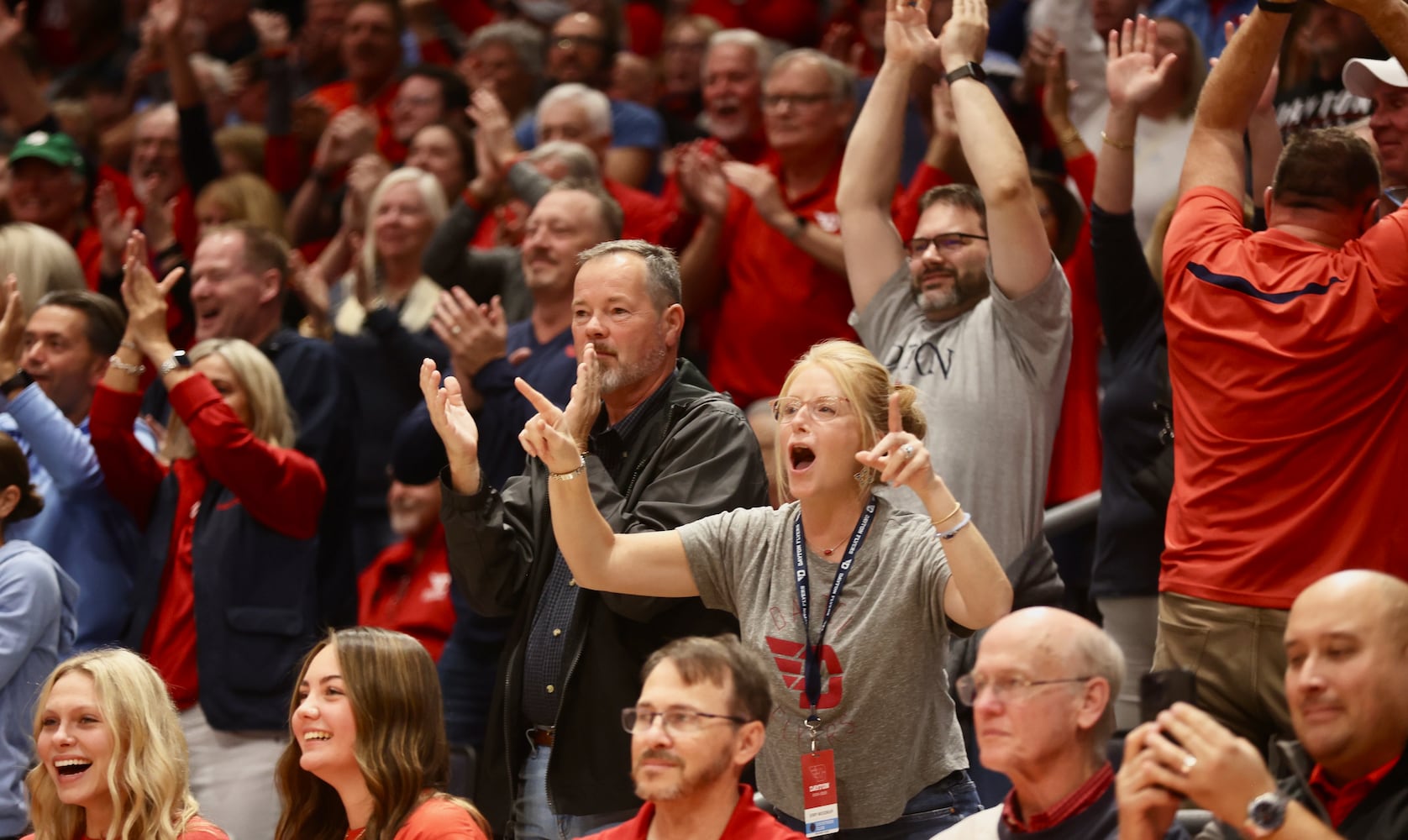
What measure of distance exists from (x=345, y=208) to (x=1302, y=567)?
4614mm

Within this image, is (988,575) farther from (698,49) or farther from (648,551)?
(698,49)

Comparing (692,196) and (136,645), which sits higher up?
(692,196)

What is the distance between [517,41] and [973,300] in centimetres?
389

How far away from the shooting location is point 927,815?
10.8ft

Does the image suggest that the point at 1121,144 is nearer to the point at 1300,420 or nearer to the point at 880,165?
the point at 880,165

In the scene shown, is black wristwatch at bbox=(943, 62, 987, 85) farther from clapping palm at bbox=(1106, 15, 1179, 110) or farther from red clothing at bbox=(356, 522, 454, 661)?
red clothing at bbox=(356, 522, 454, 661)

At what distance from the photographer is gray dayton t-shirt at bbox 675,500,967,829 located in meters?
3.28

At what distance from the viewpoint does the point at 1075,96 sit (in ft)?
22.6

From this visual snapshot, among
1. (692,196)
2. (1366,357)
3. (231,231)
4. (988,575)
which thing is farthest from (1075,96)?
(988,575)

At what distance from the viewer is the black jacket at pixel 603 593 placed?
3.72 meters

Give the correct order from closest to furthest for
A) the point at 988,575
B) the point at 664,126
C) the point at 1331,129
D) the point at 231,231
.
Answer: the point at 988,575
the point at 1331,129
the point at 231,231
the point at 664,126

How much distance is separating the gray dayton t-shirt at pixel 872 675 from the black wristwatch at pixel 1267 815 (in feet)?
2.79

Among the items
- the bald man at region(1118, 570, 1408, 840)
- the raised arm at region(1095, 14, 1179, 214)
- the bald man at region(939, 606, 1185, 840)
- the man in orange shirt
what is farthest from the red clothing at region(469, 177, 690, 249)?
the bald man at region(1118, 570, 1408, 840)

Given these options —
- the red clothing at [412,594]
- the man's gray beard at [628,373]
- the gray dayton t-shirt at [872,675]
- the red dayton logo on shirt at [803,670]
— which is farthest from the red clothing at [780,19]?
the red dayton logo on shirt at [803,670]
